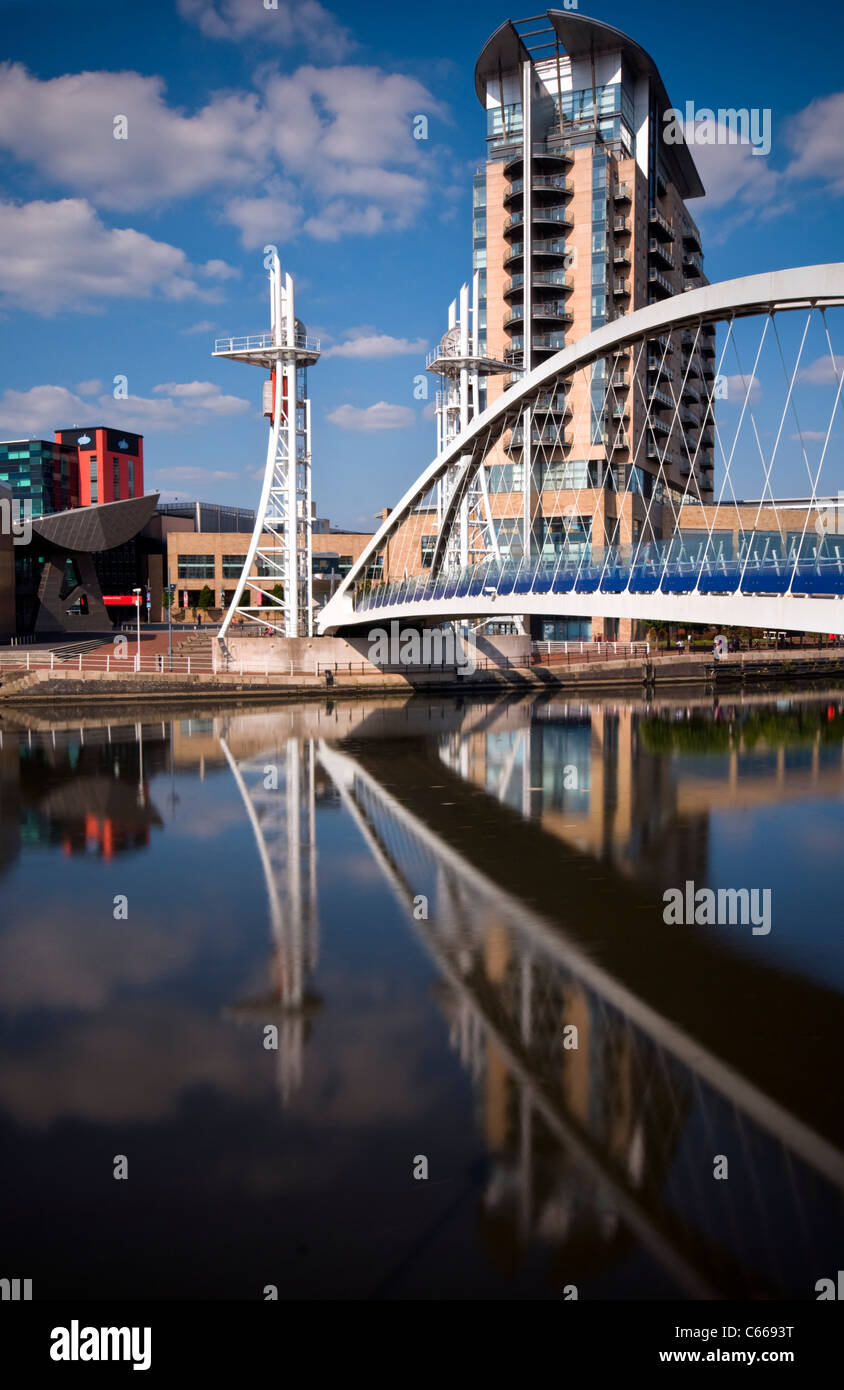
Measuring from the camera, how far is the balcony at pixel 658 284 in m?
54.5

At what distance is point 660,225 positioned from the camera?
54969 millimetres

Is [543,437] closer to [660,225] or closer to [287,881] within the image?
[660,225]

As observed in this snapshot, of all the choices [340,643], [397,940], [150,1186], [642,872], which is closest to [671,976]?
[397,940]

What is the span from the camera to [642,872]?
1363 centimetres

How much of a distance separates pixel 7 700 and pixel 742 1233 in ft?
108

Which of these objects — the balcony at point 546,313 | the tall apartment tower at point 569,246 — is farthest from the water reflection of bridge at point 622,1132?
the balcony at point 546,313

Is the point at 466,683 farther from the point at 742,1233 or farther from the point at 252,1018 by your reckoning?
the point at 742,1233

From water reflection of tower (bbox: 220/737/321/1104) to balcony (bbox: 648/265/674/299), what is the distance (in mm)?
40676

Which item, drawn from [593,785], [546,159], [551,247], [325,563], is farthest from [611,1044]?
[325,563]

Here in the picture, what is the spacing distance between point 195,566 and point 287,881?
5755 cm

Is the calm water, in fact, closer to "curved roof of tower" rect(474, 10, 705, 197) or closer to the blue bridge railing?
the blue bridge railing

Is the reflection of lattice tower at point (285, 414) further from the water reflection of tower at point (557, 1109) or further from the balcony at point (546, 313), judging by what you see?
the water reflection of tower at point (557, 1109)

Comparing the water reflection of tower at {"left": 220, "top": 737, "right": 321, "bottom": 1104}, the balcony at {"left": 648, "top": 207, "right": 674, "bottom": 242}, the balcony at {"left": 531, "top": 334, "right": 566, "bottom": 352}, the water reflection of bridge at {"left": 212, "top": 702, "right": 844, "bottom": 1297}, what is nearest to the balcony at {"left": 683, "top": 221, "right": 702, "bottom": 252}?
the balcony at {"left": 648, "top": 207, "right": 674, "bottom": 242}

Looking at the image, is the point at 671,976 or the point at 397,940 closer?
the point at 671,976
